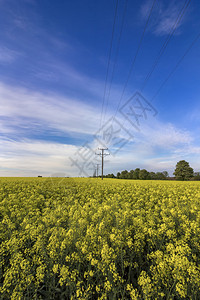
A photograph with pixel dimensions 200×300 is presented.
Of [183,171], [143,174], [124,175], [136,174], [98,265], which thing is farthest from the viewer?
[124,175]

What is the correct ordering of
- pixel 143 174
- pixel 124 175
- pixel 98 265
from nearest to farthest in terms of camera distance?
pixel 98 265, pixel 143 174, pixel 124 175

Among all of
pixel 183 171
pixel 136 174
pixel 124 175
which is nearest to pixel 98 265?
pixel 183 171

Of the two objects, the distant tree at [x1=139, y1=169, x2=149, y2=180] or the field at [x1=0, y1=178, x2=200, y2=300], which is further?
the distant tree at [x1=139, y1=169, x2=149, y2=180]

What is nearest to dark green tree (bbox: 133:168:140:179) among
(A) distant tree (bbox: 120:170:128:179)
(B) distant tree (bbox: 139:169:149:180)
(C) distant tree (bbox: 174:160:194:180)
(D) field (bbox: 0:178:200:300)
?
(B) distant tree (bbox: 139:169:149:180)

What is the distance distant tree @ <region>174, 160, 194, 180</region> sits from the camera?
3115 inches

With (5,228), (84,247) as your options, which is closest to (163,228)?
(84,247)

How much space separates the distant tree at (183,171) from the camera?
260ft

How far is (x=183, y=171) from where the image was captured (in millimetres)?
81062

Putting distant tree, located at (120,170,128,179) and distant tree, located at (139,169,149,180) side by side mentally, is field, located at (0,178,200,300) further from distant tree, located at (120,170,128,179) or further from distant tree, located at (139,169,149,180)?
distant tree, located at (120,170,128,179)

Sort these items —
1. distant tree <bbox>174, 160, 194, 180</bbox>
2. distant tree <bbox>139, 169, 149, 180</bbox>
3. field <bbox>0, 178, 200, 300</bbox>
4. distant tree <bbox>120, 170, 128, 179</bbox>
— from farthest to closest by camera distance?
distant tree <bbox>120, 170, 128, 179</bbox>, distant tree <bbox>139, 169, 149, 180</bbox>, distant tree <bbox>174, 160, 194, 180</bbox>, field <bbox>0, 178, 200, 300</bbox>

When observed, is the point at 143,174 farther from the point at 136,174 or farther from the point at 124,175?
the point at 124,175

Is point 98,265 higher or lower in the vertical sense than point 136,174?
lower

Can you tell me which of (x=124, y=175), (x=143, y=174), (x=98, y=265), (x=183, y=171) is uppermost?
(x=183, y=171)

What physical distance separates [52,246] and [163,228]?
3.26 metres
